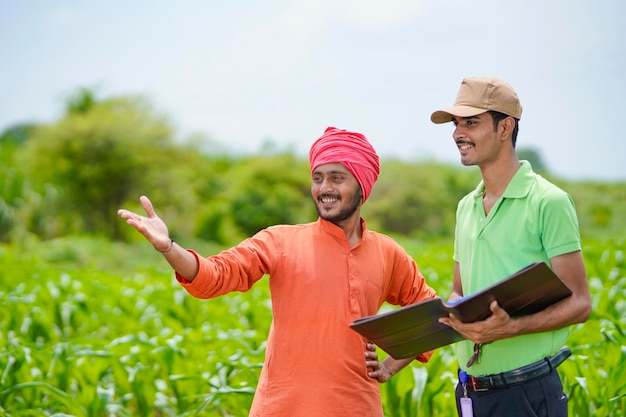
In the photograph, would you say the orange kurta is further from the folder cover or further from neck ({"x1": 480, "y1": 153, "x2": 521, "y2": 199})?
neck ({"x1": 480, "y1": 153, "x2": 521, "y2": 199})

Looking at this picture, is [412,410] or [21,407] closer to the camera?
[412,410]

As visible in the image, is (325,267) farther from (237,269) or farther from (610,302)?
(610,302)

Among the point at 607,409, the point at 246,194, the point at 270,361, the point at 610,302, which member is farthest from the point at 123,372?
the point at 246,194

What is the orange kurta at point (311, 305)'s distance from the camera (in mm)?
2414

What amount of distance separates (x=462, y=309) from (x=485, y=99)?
0.68m

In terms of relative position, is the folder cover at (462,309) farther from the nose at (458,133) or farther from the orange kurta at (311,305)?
the nose at (458,133)

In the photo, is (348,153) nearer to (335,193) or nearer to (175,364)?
(335,193)

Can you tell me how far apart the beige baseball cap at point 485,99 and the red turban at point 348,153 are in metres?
0.29

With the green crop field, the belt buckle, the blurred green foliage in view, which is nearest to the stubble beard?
the belt buckle

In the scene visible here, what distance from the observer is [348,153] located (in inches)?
99.7

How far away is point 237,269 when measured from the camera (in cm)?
244

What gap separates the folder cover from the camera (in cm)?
204

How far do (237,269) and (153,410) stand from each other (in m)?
1.88

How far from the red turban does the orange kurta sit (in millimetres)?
186
